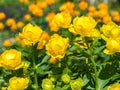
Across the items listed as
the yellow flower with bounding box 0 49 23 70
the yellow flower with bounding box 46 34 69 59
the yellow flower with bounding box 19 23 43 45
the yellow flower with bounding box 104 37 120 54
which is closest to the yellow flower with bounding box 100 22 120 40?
the yellow flower with bounding box 104 37 120 54

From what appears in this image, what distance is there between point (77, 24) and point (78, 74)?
0.31 m

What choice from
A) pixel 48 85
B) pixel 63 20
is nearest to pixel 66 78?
pixel 48 85

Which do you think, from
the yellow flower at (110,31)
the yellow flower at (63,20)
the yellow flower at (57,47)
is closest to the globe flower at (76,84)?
the yellow flower at (57,47)

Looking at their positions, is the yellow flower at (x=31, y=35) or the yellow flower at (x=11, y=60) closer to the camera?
the yellow flower at (x=11, y=60)

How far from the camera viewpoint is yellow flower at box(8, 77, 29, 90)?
7.93 feet

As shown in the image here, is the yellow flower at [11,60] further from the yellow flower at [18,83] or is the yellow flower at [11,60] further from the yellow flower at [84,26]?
the yellow flower at [84,26]

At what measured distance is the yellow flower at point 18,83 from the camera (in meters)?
2.42

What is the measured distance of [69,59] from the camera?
2.73 m

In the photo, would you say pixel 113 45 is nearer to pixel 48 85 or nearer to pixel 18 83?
pixel 48 85

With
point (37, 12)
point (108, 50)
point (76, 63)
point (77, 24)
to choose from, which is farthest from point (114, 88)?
point (37, 12)

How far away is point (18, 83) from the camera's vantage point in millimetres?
2418

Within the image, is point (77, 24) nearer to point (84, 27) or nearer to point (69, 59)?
point (84, 27)

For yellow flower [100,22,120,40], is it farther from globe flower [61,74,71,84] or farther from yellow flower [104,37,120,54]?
globe flower [61,74,71,84]

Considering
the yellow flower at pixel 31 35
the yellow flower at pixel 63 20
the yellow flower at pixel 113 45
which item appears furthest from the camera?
the yellow flower at pixel 63 20
